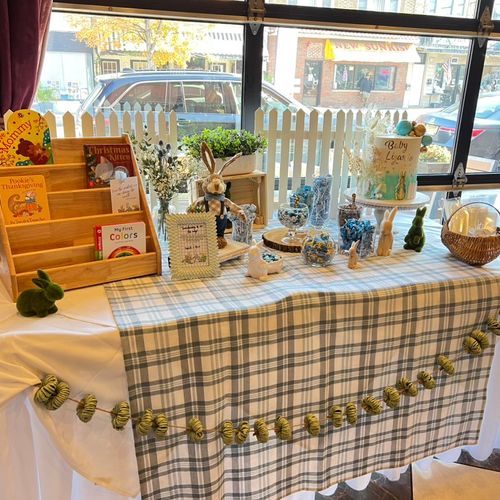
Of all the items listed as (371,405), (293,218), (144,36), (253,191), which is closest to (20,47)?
(144,36)

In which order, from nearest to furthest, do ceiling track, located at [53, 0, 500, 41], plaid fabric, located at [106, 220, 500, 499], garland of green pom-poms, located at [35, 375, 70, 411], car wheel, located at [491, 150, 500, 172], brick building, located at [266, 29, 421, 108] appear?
garland of green pom-poms, located at [35, 375, 70, 411] → plaid fabric, located at [106, 220, 500, 499] → ceiling track, located at [53, 0, 500, 41] → brick building, located at [266, 29, 421, 108] → car wheel, located at [491, 150, 500, 172]

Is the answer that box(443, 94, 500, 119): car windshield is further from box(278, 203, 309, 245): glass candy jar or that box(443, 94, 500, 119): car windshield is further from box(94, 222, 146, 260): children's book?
box(94, 222, 146, 260): children's book

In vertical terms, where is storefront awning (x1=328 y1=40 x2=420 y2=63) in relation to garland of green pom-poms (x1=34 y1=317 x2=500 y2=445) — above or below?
above

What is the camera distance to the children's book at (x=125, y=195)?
1242 mm

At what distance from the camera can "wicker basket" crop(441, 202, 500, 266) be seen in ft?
4.45

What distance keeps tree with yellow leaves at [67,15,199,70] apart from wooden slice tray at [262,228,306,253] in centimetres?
78

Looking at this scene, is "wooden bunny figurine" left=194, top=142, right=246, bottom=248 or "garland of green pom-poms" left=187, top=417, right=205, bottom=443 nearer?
"garland of green pom-poms" left=187, top=417, right=205, bottom=443

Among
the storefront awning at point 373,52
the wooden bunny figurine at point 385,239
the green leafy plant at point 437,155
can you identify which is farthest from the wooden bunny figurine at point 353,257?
the green leafy plant at point 437,155

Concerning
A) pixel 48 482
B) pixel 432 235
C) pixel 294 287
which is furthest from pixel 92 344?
pixel 432 235

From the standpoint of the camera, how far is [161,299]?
1.14m

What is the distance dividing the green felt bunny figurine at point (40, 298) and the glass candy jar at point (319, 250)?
67cm

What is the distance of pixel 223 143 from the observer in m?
1.52

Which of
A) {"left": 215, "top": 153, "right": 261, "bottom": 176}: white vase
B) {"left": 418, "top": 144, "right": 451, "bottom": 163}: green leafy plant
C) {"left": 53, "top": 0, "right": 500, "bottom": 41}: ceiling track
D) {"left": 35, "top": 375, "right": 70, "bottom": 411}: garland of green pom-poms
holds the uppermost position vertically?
{"left": 53, "top": 0, "right": 500, "bottom": 41}: ceiling track

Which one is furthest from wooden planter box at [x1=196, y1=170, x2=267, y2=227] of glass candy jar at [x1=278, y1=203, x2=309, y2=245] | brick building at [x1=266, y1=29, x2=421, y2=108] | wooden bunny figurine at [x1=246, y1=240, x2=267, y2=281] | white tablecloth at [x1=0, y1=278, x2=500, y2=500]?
white tablecloth at [x1=0, y1=278, x2=500, y2=500]
